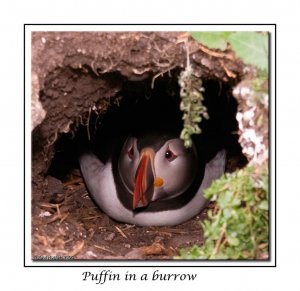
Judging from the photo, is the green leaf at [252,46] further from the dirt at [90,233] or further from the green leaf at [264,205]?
the dirt at [90,233]

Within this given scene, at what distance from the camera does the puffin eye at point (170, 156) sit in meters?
3.82

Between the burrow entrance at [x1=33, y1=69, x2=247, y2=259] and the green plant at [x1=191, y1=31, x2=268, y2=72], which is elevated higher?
the green plant at [x1=191, y1=31, x2=268, y2=72]

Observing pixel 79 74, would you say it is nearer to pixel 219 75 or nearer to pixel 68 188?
pixel 219 75

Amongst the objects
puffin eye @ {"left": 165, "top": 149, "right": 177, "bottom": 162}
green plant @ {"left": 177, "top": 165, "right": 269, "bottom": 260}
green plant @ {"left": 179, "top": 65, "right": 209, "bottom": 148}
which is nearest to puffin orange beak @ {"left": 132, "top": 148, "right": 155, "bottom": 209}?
puffin eye @ {"left": 165, "top": 149, "right": 177, "bottom": 162}

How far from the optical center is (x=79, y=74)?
3.20m

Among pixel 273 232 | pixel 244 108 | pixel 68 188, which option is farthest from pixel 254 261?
pixel 68 188

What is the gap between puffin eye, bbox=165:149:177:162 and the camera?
12.5ft

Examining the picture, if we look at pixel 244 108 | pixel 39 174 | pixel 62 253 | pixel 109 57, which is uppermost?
pixel 109 57

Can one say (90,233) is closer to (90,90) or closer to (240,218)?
(90,90)

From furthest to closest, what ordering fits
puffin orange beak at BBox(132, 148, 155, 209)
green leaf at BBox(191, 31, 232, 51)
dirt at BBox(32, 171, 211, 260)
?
1. puffin orange beak at BBox(132, 148, 155, 209)
2. dirt at BBox(32, 171, 211, 260)
3. green leaf at BBox(191, 31, 232, 51)

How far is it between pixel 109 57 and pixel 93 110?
52 cm

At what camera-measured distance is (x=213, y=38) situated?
2920 millimetres

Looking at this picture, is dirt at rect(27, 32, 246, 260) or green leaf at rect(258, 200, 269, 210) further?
dirt at rect(27, 32, 246, 260)

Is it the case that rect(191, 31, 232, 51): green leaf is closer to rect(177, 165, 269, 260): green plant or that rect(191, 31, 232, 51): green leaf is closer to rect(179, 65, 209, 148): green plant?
rect(179, 65, 209, 148): green plant
